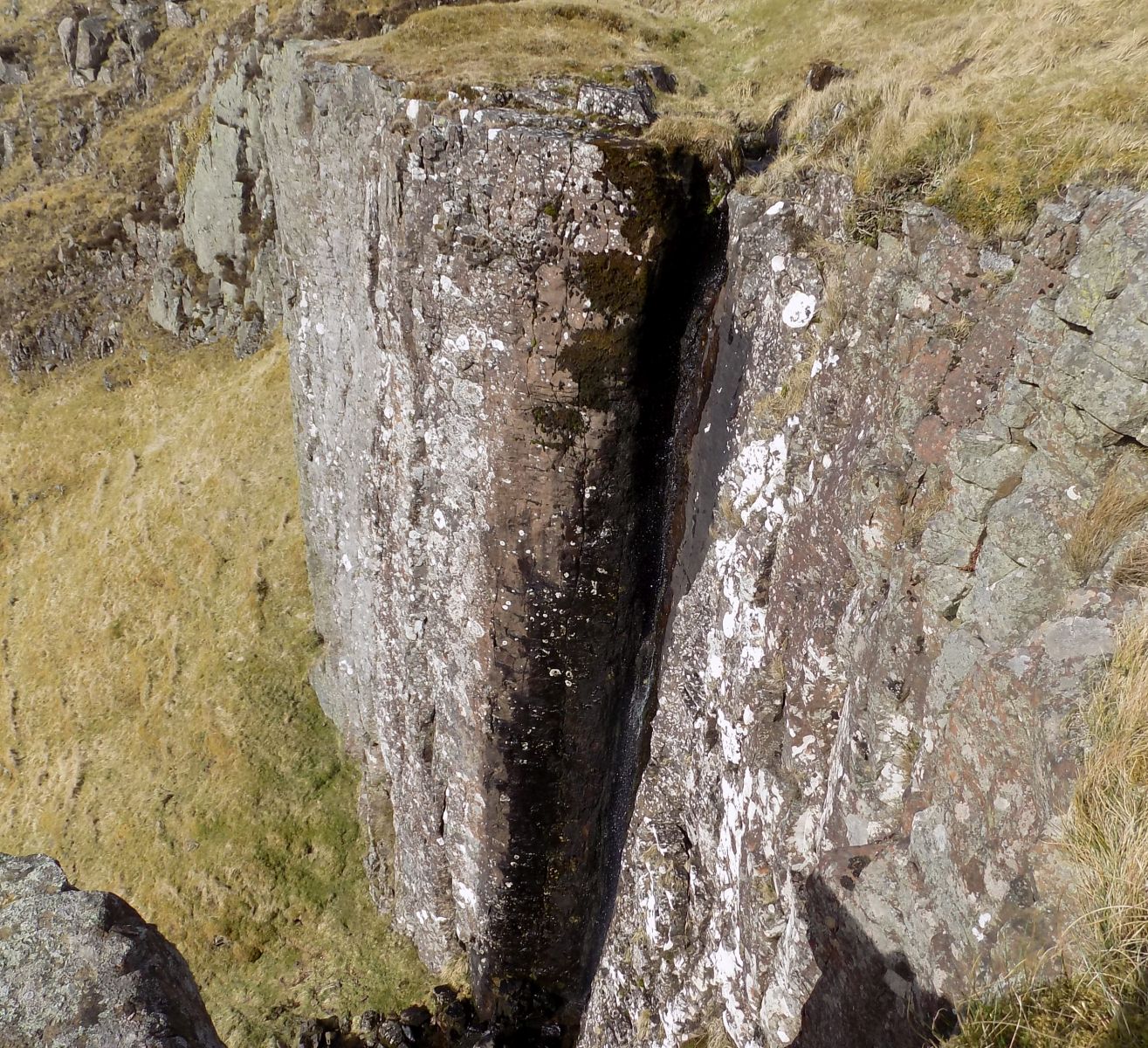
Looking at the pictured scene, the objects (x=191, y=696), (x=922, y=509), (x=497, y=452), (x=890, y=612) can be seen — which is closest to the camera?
(x=922, y=509)

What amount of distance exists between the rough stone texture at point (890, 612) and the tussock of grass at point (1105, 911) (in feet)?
0.62

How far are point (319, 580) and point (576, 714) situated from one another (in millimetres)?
10095

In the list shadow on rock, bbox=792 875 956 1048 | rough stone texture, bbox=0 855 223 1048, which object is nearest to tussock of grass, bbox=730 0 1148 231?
shadow on rock, bbox=792 875 956 1048

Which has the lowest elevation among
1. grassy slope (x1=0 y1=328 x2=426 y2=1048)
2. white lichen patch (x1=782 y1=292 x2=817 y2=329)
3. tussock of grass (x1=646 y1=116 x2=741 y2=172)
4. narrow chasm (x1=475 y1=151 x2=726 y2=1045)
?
grassy slope (x1=0 y1=328 x2=426 y2=1048)

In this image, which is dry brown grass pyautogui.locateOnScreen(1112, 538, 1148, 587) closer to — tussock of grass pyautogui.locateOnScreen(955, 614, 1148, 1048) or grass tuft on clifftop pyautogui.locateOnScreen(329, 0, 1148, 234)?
tussock of grass pyautogui.locateOnScreen(955, 614, 1148, 1048)

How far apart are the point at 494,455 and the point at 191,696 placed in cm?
1467

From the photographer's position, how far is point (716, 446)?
9.04m

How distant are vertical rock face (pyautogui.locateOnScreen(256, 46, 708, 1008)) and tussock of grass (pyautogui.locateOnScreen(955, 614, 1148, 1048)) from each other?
6215 mm

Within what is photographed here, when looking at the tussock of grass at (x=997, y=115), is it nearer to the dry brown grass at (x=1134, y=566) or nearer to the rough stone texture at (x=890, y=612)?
the rough stone texture at (x=890, y=612)

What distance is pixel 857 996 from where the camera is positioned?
5.65 m

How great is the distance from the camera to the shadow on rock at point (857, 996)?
16.4 ft

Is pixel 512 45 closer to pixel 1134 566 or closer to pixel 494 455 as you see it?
pixel 494 455

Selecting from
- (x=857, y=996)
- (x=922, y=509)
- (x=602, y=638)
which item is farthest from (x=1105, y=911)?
(x=602, y=638)

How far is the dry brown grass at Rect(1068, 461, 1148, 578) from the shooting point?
4.55 m
